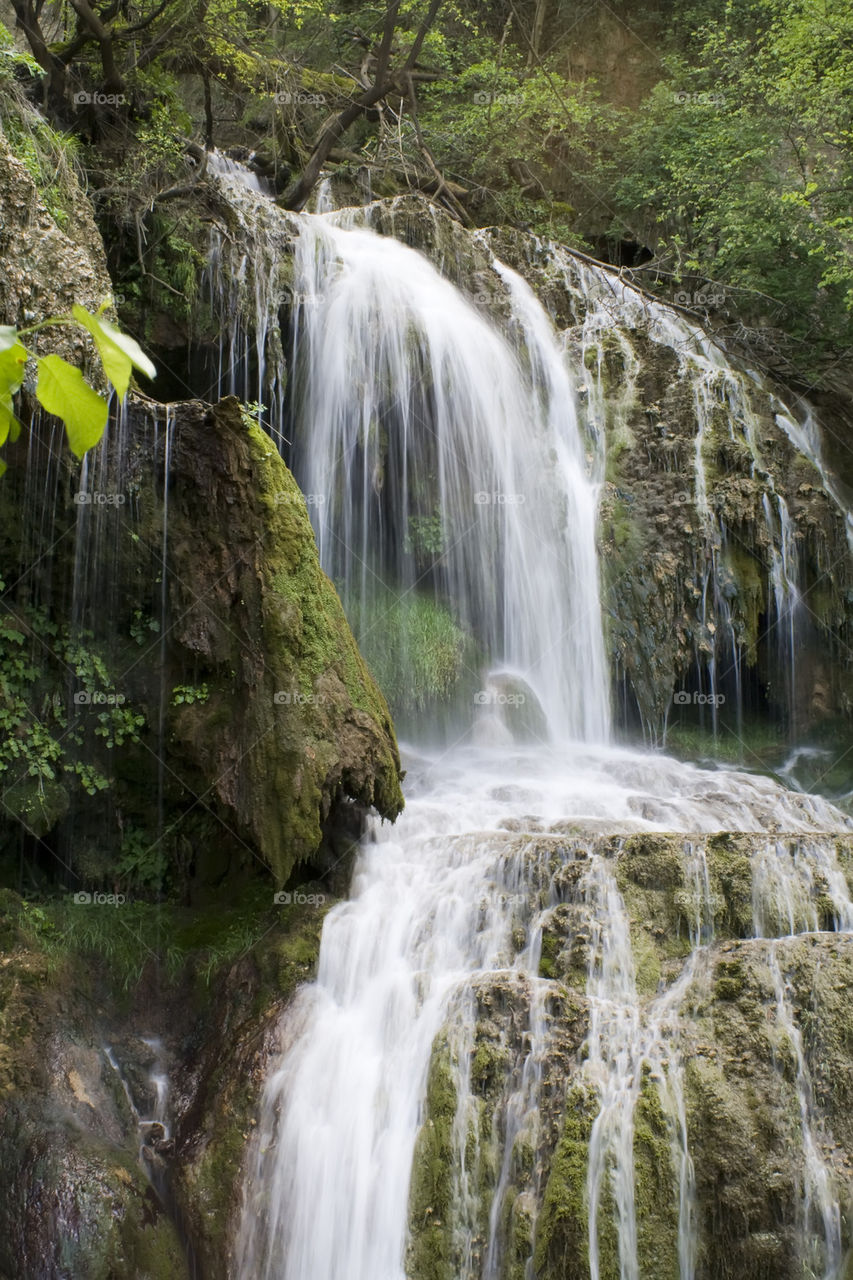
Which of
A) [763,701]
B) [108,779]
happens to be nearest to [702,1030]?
[108,779]

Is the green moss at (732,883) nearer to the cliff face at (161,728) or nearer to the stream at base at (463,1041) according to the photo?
the stream at base at (463,1041)

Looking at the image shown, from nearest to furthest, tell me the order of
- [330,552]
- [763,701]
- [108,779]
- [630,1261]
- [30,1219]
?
1. [630,1261]
2. [30,1219]
3. [108,779]
4. [330,552]
5. [763,701]

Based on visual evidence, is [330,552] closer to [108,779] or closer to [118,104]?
[108,779]

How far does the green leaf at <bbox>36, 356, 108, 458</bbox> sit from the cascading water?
4.63 m

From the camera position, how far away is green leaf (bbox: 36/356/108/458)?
3.27 feet

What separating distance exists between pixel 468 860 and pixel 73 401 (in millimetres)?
5849

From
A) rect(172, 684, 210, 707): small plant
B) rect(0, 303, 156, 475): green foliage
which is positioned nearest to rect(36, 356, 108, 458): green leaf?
rect(0, 303, 156, 475): green foliage

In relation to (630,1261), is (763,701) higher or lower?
higher

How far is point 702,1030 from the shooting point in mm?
5047

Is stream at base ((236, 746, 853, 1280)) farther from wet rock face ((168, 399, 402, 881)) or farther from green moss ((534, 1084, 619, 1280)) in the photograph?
wet rock face ((168, 399, 402, 881))

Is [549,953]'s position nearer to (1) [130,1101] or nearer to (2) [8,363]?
(1) [130,1101]

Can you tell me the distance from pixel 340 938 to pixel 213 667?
209 cm

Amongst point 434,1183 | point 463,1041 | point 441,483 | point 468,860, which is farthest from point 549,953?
point 441,483

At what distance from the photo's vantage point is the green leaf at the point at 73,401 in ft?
3.27
